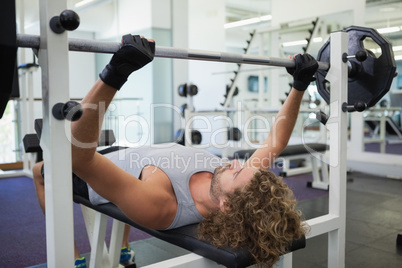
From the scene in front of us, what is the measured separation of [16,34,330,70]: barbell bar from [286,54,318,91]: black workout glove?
0.10 ft

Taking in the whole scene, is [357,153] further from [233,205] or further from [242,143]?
[233,205]

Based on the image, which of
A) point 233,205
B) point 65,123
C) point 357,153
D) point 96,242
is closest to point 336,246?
point 233,205

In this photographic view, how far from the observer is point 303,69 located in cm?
151

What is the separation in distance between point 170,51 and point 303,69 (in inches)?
23.4

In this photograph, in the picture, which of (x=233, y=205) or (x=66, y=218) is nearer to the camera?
(x=66, y=218)

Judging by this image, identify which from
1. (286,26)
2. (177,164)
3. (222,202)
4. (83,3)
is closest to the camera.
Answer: (222,202)

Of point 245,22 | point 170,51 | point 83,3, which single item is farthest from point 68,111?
point 245,22

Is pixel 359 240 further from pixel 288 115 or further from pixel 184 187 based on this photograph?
pixel 184 187

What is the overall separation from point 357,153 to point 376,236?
280 centimetres

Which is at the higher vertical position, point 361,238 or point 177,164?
point 177,164

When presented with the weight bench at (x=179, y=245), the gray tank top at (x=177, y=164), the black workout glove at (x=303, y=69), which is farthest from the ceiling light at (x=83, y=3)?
the black workout glove at (x=303, y=69)

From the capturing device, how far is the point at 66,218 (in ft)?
2.97

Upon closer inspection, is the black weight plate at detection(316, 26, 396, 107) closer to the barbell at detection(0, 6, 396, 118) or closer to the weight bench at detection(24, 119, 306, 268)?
the barbell at detection(0, 6, 396, 118)

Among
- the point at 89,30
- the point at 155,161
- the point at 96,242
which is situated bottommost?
the point at 96,242
